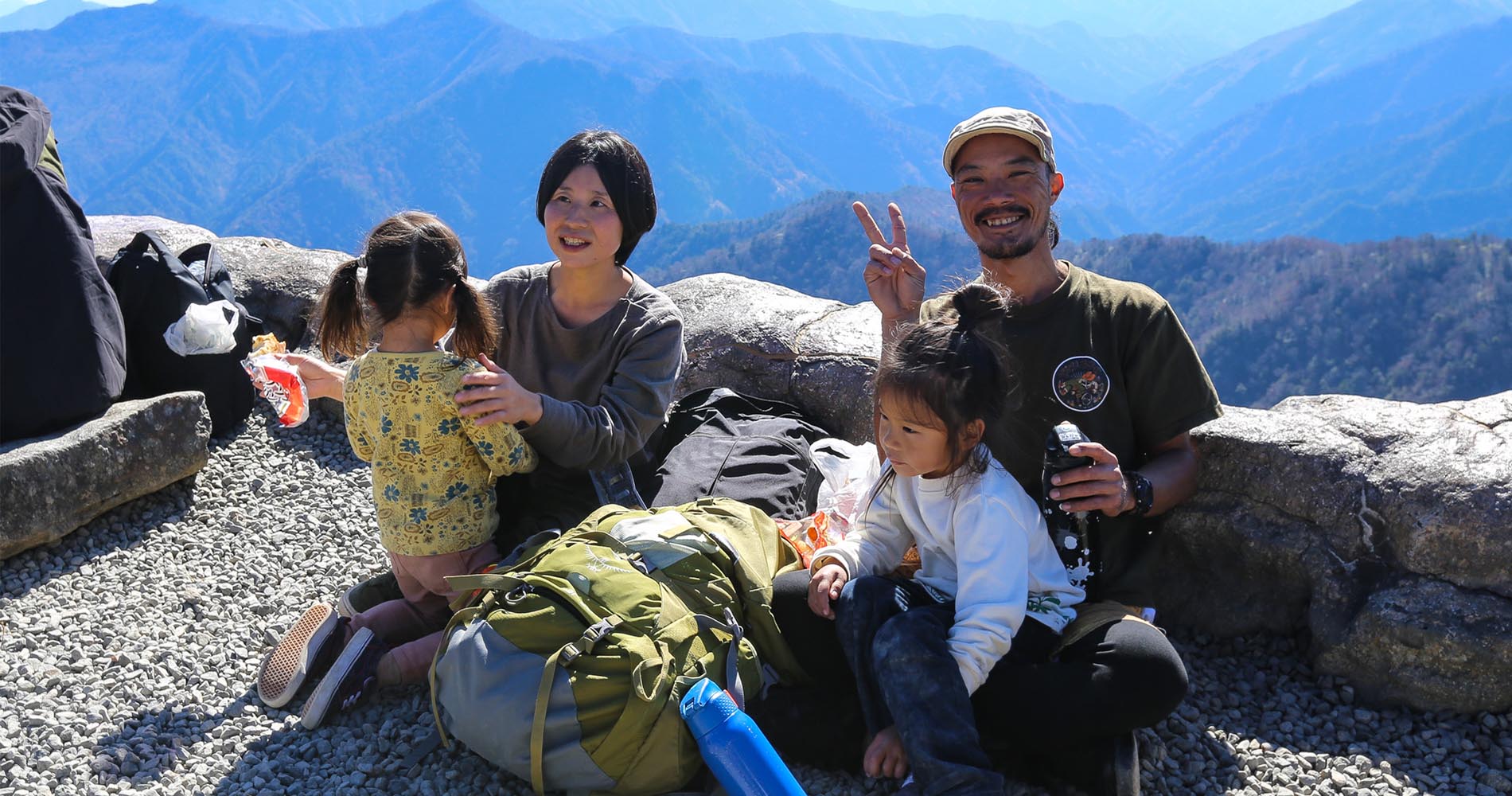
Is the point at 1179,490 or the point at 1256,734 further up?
the point at 1179,490

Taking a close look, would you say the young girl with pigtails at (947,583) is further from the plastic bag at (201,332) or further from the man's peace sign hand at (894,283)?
the plastic bag at (201,332)

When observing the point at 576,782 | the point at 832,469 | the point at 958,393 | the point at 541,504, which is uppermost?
the point at 958,393

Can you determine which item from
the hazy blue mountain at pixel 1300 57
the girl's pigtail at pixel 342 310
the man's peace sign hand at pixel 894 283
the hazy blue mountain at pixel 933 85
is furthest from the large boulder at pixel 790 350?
the hazy blue mountain at pixel 1300 57

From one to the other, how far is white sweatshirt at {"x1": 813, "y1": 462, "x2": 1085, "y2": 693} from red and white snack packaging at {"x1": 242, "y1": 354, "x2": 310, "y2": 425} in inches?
72.2

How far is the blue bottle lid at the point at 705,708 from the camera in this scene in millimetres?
2355

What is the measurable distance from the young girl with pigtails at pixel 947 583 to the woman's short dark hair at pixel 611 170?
117 cm

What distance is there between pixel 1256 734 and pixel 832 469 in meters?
1.57

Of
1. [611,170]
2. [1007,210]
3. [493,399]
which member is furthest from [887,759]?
[611,170]

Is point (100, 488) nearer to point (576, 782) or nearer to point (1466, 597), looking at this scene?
point (576, 782)

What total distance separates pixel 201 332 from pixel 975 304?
160 inches

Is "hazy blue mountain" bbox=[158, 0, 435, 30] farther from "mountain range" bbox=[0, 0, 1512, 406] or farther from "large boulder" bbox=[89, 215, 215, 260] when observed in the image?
"large boulder" bbox=[89, 215, 215, 260]

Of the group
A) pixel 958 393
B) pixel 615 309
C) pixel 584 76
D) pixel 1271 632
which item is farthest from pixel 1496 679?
pixel 584 76

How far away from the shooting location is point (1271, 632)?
349 centimetres

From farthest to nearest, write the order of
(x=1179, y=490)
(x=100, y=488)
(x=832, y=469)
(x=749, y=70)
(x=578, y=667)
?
(x=749, y=70)
(x=100, y=488)
(x=832, y=469)
(x=1179, y=490)
(x=578, y=667)
